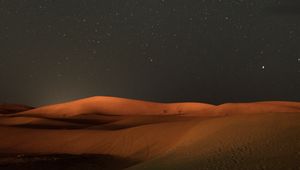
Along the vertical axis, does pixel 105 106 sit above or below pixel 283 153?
above

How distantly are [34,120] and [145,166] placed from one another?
2560 centimetres

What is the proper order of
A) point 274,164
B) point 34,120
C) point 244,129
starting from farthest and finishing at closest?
point 34,120
point 244,129
point 274,164

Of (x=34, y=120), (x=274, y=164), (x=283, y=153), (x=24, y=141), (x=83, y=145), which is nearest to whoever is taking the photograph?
(x=274, y=164)

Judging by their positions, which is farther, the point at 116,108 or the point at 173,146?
the point at 116,108

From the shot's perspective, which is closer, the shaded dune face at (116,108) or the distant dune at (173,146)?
the distant dune at (173,146)

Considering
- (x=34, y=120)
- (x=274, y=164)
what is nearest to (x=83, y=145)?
(x=274, y=164)

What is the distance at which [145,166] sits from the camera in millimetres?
14586

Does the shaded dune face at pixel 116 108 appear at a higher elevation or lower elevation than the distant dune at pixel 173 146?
higher

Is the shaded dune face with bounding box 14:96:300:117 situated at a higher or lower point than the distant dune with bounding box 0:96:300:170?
higher

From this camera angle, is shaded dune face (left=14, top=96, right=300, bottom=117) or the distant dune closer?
the distant dune

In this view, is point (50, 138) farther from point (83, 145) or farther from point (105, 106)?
point (105, 106)

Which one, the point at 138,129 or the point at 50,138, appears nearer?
the point at 138,129

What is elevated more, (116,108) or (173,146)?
(116,108)

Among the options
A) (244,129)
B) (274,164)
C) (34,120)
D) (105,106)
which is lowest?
(274,164)
